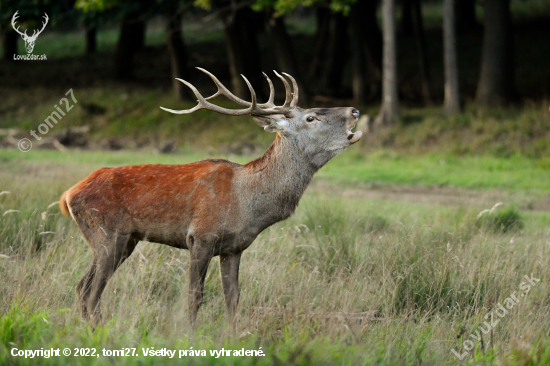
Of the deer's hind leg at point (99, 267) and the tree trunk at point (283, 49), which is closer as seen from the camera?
the deer's hind leg at point (99, 267)

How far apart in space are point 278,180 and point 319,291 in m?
1.16

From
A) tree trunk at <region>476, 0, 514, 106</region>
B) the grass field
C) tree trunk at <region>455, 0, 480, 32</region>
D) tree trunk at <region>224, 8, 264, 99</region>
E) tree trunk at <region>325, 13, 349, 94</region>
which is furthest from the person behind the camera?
tree trunk at <region>455, 0, 480, 32</region>

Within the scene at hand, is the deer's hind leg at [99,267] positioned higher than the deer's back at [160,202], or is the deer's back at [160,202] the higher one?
the deer's back at [160,202]

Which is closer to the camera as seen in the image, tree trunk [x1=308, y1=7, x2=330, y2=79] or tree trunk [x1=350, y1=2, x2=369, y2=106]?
tree trunk [x1=350, y1=2, x2=369, y2=106]

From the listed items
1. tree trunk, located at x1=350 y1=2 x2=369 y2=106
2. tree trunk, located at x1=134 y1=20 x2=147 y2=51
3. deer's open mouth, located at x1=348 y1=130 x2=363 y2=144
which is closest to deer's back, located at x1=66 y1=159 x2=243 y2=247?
deer's open mouth, located at x1=348 y1=130 x2=363 y2=144

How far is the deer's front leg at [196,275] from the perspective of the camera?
4.93 meters

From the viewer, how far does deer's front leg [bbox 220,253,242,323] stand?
5137 millimetres

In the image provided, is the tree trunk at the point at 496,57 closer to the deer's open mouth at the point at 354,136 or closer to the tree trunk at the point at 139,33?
the deer's open mouth at the point at 354,136

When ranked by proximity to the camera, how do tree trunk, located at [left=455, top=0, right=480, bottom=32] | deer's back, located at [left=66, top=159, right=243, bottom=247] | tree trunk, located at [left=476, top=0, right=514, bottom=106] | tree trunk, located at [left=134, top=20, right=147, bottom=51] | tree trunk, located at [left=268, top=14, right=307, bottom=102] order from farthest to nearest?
tree trunk, located at [left=455, top=0, right=480, bottom=32] < tree trunk, located at [left=134, top=20, right=147, bottom=51] < tree trunk, located at [left=268, top=14, right=307, bottom=102] < tree trunk, located at [left=476, top=0, right=514, bottom=106] < deer's back, located at [left=66, top=159, right=243, bottom=247]

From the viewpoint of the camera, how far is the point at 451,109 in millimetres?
16016

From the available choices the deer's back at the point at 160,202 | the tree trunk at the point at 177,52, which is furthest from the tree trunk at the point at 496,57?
the deer's back at the point at 160,202

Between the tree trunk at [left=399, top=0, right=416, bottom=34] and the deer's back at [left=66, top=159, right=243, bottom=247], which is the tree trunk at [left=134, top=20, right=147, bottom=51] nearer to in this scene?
the tree trunk at [left=399, top=0, right=416, bottom=34]

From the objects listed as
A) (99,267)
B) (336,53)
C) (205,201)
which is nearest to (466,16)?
(336,53)

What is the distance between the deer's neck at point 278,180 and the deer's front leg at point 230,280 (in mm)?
454
